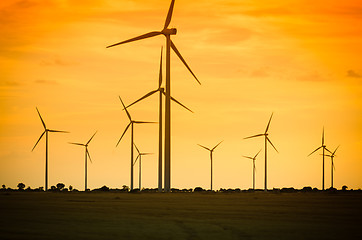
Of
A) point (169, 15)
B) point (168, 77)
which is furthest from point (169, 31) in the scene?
point (168, 77)

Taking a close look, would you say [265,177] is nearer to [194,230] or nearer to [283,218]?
[283,218]

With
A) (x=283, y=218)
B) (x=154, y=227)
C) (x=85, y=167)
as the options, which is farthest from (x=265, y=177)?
(x=154, y=227)

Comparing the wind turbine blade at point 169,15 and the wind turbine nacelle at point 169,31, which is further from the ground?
the wind turbine blade at point 169,15

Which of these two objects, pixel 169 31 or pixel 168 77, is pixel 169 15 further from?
pixel 168 77

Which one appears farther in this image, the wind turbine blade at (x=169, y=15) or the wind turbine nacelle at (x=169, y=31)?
the wind turbine nacelle at (x=169, y=31)

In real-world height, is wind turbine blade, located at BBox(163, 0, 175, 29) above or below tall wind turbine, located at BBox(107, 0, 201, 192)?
above

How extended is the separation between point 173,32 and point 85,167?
4829 centimetres

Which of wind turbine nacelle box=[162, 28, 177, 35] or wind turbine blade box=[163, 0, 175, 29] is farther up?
wind turbine blade box=[163, 0, 175, 29]

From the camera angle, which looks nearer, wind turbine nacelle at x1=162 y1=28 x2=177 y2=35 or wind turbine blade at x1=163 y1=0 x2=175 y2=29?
wind turbine blade at x1=163 y1=0 x2=175 y2=29

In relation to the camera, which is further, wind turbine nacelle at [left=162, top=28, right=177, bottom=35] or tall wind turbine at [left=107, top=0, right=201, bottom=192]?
wind turbine nacelle at [left=162, top=28, right=177, bottom=35]

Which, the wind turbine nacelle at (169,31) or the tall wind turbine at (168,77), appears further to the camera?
the wind turbine nacelle at (169,31)

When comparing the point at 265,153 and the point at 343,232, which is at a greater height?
the point at 265,153

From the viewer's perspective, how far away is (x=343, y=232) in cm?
5016

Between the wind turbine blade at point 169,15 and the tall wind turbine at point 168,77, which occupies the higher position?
the wind turbine blade at point 169,15
